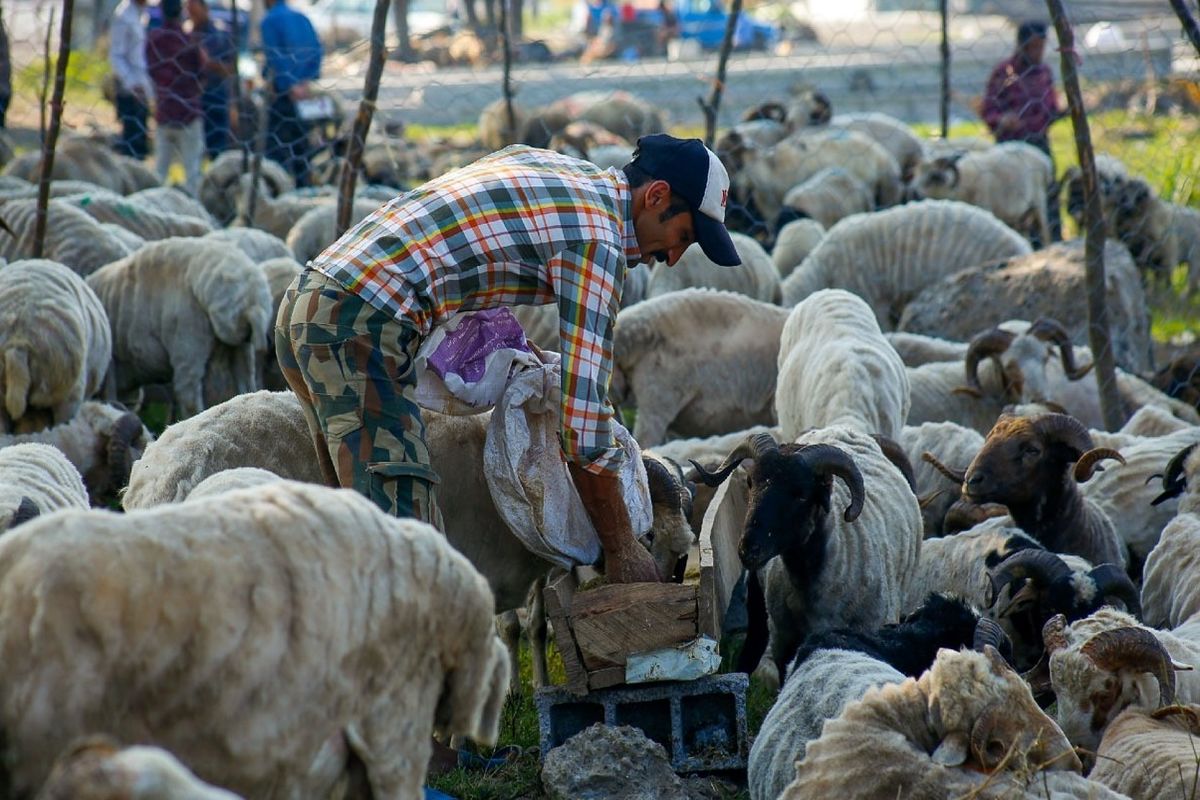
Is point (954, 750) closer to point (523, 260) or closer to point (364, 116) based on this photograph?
point (523, 260)

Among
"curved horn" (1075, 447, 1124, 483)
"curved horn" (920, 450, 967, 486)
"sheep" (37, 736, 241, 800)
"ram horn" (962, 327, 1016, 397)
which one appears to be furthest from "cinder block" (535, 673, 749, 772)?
"ram horn" (962, 327, 1016, 397)

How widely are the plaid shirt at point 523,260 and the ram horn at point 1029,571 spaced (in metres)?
1.55

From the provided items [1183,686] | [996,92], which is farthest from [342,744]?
[996,92]

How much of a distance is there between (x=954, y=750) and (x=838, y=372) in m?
3.50

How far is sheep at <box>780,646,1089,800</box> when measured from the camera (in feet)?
9.81

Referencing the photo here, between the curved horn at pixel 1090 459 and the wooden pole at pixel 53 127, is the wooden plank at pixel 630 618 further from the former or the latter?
the wooden pole at pixel 53 127

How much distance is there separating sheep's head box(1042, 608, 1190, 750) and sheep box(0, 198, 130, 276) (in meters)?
5.94

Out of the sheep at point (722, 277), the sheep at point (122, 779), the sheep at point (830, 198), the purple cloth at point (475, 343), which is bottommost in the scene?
the sheep at point (830, 198)

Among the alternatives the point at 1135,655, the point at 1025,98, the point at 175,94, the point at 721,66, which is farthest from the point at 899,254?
the point at 175,94

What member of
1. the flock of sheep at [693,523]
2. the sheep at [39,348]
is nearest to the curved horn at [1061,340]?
the flock of sheep at [693,523]

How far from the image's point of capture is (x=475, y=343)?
4438 millimetres

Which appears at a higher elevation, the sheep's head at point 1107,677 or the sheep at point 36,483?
the sheep at point 36,483

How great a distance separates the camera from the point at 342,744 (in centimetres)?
256

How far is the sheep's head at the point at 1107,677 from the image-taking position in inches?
153
